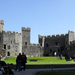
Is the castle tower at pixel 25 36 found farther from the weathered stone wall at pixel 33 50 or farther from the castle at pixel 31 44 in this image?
the weathered stone wall at pixel 33 50

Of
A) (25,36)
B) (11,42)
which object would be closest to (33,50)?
(25,36)

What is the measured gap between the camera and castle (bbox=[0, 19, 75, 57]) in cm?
5122

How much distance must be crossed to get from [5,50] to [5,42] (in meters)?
2.87

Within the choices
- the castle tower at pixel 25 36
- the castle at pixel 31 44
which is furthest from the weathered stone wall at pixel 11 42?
the castle tower at pixel 25 36

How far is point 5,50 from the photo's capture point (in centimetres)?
4997

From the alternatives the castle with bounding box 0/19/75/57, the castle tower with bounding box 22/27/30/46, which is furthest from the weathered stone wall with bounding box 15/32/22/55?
the castle tower with bounding box 22/27/30/46

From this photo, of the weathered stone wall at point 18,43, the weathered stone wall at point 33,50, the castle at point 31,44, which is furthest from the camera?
the weathered stone wall at point 33,50

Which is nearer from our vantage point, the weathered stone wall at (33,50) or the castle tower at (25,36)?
the weathered stone wall at (33,50)

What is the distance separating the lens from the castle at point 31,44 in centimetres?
5122

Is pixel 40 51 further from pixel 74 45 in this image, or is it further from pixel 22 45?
pixel 74 45

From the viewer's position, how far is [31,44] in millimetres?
57312

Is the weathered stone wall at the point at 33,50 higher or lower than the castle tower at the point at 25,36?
lower

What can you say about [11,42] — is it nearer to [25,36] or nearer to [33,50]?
[25,36]

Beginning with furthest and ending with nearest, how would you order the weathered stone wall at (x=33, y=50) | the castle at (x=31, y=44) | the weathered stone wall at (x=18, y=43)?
1. the weathered stone wall at (x=33, y=50)
2. the weathered stone wall at (x=18, y=43)
3. the castle at (x=31, y=44)
